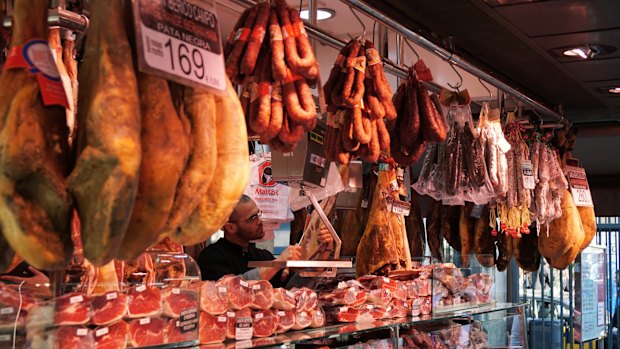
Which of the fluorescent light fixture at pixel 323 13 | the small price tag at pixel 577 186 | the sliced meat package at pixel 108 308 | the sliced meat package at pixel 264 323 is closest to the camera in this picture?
the sliced meat package at pixel 108 308

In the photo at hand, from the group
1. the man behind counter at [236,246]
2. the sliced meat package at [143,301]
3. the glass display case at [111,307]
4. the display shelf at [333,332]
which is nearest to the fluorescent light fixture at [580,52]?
the display shelf at [333,332]

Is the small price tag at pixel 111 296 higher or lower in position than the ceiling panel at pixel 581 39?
lower

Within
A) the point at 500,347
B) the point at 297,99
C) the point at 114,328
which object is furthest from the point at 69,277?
the point at 500,347

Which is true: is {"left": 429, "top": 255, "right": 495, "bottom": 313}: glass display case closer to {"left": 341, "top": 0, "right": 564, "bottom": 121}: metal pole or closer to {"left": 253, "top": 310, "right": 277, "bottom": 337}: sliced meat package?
{"left": 341, "top": 0, "right": 564, "bottom": 121}: metal pole

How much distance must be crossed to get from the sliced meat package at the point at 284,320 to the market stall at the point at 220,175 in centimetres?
1

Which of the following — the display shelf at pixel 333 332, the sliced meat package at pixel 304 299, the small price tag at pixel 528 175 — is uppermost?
the small price tag at pixel 528 175

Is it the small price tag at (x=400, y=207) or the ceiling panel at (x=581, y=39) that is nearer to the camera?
the small price tag at (x=400, y=207)

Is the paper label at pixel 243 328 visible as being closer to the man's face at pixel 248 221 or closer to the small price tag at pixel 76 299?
the small price tag at pixel 76 299

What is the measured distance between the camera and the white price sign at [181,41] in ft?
5.58

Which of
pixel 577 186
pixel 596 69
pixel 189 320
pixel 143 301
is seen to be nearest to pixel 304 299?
pixel 189 320

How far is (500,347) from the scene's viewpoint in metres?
5.21

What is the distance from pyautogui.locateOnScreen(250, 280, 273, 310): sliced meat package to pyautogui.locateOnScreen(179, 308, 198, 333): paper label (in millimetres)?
619

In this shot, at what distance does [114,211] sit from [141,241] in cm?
16

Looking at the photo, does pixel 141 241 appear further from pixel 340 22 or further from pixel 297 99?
pixel 340 22
